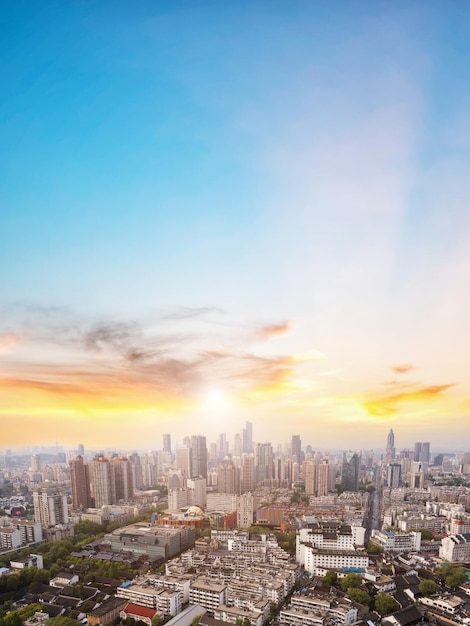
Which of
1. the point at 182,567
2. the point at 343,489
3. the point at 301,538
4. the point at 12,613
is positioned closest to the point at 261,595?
the point at 182,567

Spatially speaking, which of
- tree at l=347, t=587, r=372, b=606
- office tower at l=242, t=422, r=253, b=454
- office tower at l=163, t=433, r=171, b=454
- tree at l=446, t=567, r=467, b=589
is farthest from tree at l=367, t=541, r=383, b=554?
office tower at l=163, t=433, r=171, b=454

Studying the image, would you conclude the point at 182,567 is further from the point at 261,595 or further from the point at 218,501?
the point at 218,501

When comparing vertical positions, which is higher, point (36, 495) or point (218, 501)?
point (36, 495)

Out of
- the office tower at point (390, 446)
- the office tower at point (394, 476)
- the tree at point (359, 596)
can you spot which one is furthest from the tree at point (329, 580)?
the office tower at point (390, 446)

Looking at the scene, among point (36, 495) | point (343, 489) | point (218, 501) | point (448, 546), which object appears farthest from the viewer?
point (343, 489)

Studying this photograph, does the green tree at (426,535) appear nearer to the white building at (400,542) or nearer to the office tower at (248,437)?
the white building at (400,542)

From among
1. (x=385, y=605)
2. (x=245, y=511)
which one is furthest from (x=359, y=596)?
(x=245, y=511)

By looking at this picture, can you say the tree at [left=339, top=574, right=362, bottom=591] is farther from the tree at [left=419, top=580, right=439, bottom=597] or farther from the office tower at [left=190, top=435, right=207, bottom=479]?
the office tower at [left=190, top=435, right=207, bottom=479]
